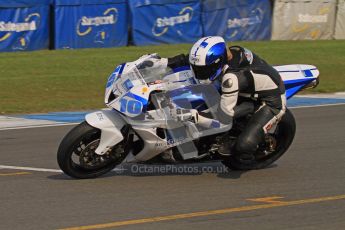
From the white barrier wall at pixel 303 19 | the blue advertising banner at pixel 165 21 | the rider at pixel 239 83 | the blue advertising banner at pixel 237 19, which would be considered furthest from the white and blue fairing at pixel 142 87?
the white barrier wall at pixel 303 19

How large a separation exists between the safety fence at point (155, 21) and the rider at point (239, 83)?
1689 centimetres

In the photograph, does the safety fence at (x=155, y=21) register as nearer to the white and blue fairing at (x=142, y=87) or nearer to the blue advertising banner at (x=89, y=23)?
the blue advertising banner at (x=89, y=23)

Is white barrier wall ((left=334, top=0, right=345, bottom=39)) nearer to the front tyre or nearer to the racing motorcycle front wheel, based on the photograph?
the racing motorcycle front wheel

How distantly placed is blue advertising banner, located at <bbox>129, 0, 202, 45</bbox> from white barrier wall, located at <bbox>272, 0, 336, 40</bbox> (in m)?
3.90

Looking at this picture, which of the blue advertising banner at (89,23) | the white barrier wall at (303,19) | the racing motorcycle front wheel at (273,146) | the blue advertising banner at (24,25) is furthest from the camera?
the white barrier wall at (303,19)

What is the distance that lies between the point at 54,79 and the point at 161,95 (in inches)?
477

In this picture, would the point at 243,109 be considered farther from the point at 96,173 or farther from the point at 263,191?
the point at 96,173

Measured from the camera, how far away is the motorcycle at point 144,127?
8094 millimetres

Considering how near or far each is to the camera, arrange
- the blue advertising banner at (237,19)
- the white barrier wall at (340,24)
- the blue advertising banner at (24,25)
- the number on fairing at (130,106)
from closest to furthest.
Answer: the number on fairing at (130,106) → the blue advertising banner at (24,25) → the blue advertising banner at (237,19) → the white barrier wall at (340,24)

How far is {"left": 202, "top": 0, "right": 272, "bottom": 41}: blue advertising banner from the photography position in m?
29.5

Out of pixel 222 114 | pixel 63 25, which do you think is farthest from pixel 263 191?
pixel 63 25

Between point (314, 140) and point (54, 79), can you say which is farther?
point (54, 79)

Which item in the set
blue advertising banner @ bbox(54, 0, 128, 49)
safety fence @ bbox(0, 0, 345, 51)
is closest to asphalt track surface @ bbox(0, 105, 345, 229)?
safety fence @ bbox(0, 0, 345, 51)

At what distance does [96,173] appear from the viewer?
846 cm
